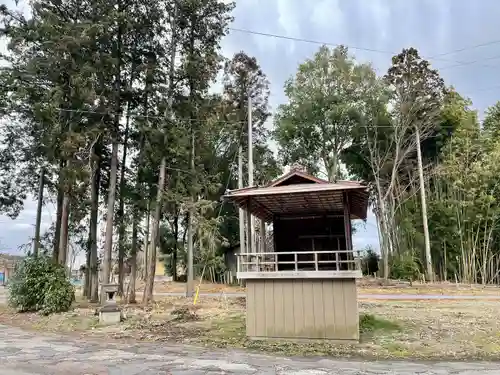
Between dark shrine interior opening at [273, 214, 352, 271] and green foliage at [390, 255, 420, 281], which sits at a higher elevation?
dark shrine interior opening at [273, 214, 352, 271]

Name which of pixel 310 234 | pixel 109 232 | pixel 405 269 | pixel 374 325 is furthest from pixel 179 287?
pixel 374 325

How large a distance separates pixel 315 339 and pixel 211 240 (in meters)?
6.84

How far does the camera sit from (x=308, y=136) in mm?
22000

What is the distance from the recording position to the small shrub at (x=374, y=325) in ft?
28.1

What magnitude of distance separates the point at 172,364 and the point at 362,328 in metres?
4.57

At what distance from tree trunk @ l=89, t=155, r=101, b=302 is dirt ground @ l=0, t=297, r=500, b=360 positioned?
1.80 meters

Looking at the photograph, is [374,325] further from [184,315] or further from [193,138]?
[193,138]

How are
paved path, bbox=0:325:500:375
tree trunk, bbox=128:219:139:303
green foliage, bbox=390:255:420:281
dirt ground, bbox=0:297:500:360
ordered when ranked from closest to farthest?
paved path, bbox=0:325:500:375 < dirt ground, bbox=0:297:500:360 < tree trunk, bbox=128:219:139:303 < green foliage, bbox=390:255:420:281

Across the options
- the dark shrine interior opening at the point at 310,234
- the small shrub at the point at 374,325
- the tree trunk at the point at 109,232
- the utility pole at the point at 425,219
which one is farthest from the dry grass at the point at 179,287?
the small shrub at the point at 374,325

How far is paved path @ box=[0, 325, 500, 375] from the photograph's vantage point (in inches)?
212

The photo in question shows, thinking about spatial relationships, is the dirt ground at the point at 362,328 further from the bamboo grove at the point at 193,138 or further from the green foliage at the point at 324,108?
the green foliage at the point at 324,108

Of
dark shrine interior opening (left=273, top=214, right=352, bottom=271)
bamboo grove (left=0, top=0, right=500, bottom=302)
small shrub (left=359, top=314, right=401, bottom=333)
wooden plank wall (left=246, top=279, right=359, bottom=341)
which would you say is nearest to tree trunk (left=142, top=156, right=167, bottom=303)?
bamboo grove (left=0, top=0, right=500, bottom=302)

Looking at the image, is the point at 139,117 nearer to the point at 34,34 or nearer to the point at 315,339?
the point at 34,34

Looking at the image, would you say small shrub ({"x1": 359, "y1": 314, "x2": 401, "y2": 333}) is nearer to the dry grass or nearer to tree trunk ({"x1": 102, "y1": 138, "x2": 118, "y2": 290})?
tree trunk ({"x1": 102, "y1": 138, "x2": 118, "y2": 290})
